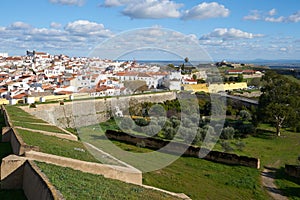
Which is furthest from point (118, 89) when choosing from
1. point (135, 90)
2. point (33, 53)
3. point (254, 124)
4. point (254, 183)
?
point (33, 53)

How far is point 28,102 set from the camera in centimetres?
2394

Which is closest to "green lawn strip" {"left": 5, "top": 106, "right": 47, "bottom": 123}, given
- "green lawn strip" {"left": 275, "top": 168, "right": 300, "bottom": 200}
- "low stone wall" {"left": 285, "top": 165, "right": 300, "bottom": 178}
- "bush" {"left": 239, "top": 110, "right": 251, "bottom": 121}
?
"green lawn strip" {"left": 275, "top": 168, "right": 300, "bottom": 200}

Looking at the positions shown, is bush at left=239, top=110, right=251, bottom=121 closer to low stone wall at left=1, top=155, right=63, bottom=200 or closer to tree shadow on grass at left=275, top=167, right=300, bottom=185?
tree shadow on grass at left=275, top=167, right=300, bottom=185

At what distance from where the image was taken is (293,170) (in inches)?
535

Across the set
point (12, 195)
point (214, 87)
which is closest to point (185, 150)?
point (12, 195)

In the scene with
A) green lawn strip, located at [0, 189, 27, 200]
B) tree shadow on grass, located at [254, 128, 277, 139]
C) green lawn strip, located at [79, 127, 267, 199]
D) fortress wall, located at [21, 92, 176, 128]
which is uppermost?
green lawn strip, located at [0, 189, 27, 200]

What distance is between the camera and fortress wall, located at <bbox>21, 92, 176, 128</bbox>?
901 inches

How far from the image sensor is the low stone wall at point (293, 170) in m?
13.5

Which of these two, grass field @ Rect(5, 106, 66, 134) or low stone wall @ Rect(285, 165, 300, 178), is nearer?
low stone wall @ Rect(285, 165, 300, 178)

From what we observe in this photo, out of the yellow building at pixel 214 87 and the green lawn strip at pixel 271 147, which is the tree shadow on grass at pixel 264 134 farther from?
the yellow building at pixel 214 87

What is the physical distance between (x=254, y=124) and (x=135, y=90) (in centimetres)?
1804

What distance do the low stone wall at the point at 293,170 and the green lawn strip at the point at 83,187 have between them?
25.9 feet

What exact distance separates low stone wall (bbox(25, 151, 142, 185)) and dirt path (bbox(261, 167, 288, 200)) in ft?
17.8

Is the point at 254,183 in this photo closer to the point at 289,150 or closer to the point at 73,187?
the point at 289,150
